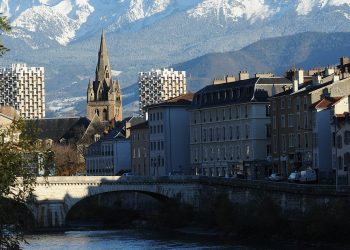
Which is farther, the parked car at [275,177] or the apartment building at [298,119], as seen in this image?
the parked car at [275,177]

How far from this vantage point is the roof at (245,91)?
118438 millimetres

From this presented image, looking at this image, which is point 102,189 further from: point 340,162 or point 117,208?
point 340,162

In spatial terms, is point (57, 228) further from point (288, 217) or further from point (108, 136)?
point (108, 136)

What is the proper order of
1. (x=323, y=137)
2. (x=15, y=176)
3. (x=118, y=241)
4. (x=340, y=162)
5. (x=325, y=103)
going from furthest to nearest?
(x=323, y=137)
(x=325, y=103)
(x=118, y=241)
(x=340, y=162)
(x=15, y=176)

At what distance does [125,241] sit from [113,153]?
7159 cm

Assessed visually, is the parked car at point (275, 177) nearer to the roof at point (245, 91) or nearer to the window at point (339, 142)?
the roof at point (245, 91)

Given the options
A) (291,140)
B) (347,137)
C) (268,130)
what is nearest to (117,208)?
(268,130)

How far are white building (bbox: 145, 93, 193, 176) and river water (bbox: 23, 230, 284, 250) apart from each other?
27045 millimetres

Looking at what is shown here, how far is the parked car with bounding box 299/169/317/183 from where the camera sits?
97.2m

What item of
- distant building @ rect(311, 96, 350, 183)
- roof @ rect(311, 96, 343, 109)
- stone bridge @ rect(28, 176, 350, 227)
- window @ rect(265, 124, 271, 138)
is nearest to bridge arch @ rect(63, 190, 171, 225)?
stone bridge @ rect(28, 176, 350, 227)

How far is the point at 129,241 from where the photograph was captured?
95.4m

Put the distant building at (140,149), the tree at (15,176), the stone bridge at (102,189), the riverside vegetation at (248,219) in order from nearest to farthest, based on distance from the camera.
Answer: the tree at (15,176), the riverside vegetation at (248,219), the stone bridge at (102,189), the distant building at (140,149)

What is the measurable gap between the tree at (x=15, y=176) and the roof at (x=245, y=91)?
75.4 meters

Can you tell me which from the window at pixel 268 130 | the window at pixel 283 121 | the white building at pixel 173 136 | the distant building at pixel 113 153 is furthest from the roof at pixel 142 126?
the window at pixel 283 121
